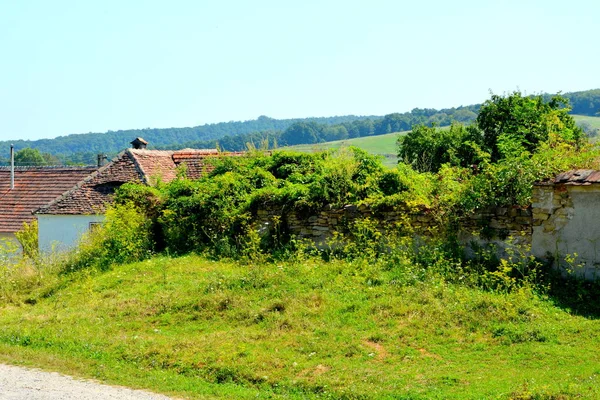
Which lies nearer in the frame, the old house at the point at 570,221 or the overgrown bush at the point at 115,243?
the old house at the point at 570,221

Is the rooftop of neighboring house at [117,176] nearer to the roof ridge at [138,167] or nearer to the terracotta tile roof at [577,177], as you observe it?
the roof ridge at [138,167]

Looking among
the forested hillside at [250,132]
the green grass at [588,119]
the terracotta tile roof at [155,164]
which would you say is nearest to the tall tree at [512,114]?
the terracotta tile roof at [155,164]

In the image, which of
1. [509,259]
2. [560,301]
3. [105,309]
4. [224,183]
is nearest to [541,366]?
[560,301]

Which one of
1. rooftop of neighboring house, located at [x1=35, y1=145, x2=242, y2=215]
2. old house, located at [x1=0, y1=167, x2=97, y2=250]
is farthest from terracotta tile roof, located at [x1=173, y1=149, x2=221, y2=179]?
old house, located at [x1=0, y1=167, x2=97, y2=250]

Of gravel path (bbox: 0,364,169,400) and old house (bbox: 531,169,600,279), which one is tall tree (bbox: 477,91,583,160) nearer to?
old house (bbox: 531,169,600,279)

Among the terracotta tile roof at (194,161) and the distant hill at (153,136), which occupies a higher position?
the distant hill at (153,136)

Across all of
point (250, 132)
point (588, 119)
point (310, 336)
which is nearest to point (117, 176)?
point (310, 336)

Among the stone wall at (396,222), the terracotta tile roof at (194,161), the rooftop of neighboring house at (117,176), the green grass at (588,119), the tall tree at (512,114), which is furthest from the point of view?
the green grass at (588,119)

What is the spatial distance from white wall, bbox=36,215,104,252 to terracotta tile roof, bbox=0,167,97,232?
5345 mm

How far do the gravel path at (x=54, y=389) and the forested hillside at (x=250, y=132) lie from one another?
7199cm

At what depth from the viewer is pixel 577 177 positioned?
471 inches

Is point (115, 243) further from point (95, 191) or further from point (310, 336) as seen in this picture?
point (95, 191)

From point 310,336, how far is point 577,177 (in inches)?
219

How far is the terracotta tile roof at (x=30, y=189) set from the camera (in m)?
32.0
